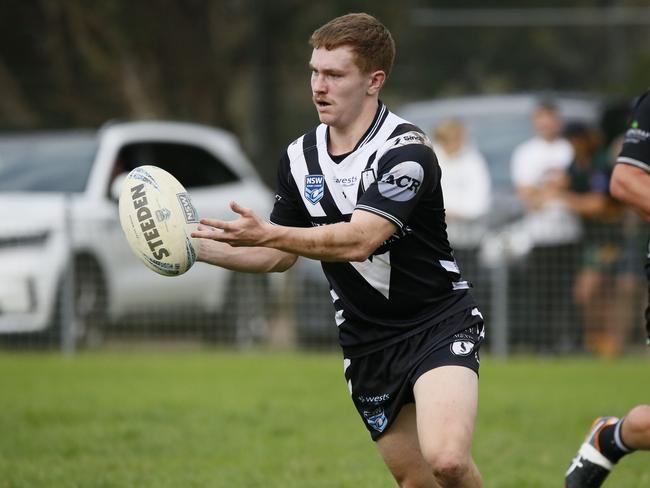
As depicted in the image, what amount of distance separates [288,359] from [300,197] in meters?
6.78

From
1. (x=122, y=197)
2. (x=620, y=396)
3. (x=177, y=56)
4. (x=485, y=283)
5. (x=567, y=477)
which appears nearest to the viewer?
(x=122, y=197)

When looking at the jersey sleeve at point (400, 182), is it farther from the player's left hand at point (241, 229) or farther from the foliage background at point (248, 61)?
the foliage background at point (248, 61)

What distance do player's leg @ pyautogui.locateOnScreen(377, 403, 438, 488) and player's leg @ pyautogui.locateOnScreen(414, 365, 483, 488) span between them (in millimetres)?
289

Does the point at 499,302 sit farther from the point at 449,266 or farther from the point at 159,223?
the point at 159,223

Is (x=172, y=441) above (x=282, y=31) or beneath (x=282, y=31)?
beneath

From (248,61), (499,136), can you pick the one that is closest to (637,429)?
(499,136)

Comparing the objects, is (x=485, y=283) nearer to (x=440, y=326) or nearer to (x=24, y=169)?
(x=24, y=169)

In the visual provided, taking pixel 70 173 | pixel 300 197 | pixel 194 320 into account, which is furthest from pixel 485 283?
pixel 300 197

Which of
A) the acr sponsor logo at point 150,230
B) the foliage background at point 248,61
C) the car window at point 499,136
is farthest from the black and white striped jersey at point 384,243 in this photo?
the foliage background at point 248,61

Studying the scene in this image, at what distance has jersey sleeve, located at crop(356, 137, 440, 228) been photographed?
4.86 m

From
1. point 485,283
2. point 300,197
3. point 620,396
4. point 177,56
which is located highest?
point 177,56

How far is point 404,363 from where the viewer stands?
5113 mm

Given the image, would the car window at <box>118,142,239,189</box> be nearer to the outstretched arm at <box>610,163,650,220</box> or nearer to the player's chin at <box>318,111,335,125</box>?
the outstretched arm at <box>610,163,650,220</box>

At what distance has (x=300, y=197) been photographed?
530 centimetres
